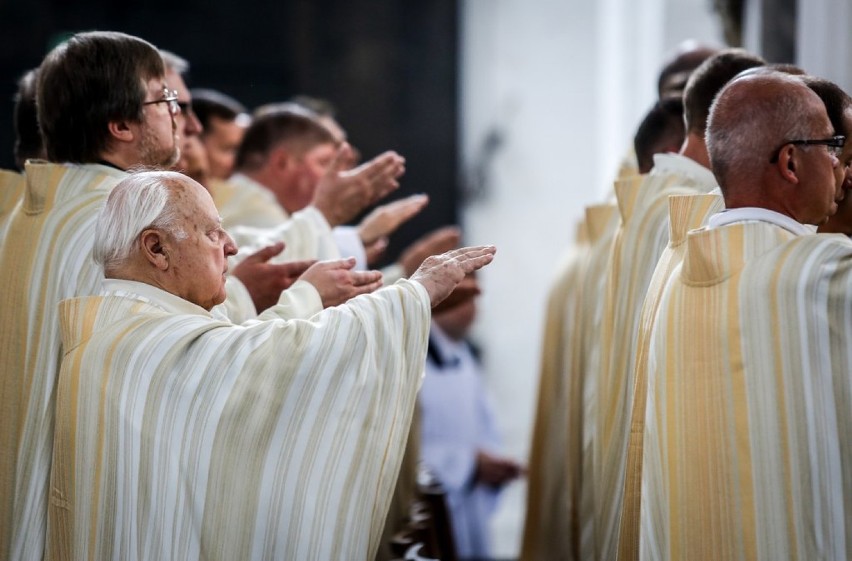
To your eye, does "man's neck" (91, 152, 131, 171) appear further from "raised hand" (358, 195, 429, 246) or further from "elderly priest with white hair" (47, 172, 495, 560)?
"raised hand" (358, 195, 429, 246)

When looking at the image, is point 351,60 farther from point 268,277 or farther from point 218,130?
point 268,277

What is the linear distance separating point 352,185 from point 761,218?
182 cm

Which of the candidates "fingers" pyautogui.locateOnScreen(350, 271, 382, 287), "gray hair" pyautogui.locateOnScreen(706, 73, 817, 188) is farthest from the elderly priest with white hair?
"gray hair" pyautogui.locateOnScreen(706, 73, 817, 188)

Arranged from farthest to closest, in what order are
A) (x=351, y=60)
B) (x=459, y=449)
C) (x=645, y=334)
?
(x=351, y=60) → (x=459, y=449) → (x=645, y=334)

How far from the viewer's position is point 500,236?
33.1 feet

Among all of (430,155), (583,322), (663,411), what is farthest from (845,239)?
(430,155)

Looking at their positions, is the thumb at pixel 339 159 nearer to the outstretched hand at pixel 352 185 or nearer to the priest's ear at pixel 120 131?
the outstretched hand at pixel 352 185

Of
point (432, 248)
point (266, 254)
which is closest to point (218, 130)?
point (432, 248)

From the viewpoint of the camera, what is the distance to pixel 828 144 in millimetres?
2662

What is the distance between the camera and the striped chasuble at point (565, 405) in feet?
15.4

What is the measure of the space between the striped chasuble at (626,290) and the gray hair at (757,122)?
37.1 inches

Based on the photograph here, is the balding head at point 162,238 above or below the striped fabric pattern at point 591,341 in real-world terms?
above

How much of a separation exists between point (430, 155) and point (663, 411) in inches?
283

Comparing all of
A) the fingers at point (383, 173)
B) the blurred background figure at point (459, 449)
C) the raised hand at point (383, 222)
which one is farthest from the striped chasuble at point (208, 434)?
the blurred background figure at point (459, 449)
